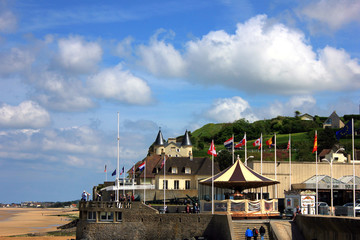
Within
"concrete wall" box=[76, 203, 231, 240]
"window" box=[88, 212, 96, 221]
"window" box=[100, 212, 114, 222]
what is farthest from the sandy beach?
"window" box=[100, 212, 114, 222]

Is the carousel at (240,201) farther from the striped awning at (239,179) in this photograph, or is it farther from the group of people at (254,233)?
the group of people at (254,233)

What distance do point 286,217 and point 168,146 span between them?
247 ft

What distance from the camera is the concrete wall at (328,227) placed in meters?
23.7

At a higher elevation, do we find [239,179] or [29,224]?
[239,179]

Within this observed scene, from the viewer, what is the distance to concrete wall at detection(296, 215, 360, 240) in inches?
933

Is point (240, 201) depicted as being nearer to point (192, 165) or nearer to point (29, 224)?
point (192, 165)

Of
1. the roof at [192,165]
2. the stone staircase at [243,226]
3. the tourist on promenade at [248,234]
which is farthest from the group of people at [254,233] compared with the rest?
Result: the roof at [192,165]

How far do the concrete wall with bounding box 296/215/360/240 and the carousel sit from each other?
518cm

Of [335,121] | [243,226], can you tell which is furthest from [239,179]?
[335,121]

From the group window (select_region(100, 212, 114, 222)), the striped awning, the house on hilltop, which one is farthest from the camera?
the house on hilltop

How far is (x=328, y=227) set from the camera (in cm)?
2702

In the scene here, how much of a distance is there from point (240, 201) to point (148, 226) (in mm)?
7647

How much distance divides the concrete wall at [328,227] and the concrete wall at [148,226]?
8007 mm

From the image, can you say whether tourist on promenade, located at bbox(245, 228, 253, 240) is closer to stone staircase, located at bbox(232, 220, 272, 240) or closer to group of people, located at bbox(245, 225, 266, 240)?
group of people, located at bbox(245, 225, 266, 240)
